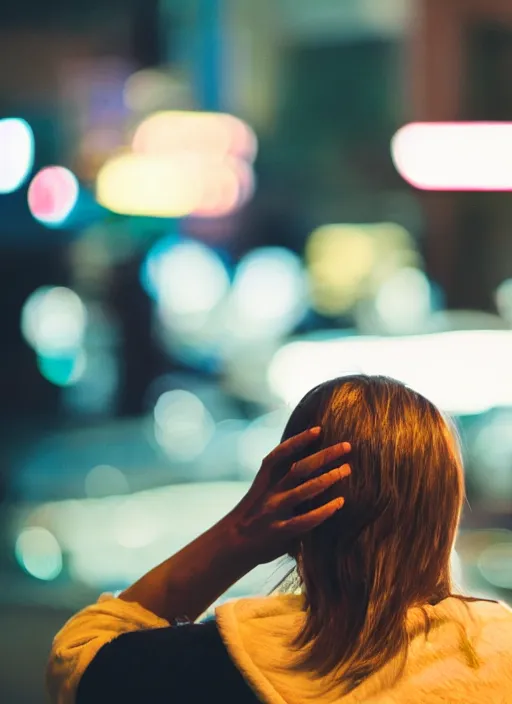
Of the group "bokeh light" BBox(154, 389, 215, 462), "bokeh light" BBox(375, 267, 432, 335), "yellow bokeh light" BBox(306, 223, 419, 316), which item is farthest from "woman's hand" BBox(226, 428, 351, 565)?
"yellow bokeh light" BBox(306, 223, 419, 316)

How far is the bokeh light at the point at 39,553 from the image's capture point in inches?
238

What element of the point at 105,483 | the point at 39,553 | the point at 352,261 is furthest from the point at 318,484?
the point at 352,261

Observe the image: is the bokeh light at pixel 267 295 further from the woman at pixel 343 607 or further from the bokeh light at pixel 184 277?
the woman at pixel 343 607

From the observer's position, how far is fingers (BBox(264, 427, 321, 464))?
46.6 inches

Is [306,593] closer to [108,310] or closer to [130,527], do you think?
[130,527]

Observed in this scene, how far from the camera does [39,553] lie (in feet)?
20.7

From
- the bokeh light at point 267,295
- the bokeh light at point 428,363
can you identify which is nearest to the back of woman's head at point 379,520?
the bokeh light at point 428,363

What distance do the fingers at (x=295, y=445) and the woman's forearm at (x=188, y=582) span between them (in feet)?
0.53

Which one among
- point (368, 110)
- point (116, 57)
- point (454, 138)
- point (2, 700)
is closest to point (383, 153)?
point (368, 110)

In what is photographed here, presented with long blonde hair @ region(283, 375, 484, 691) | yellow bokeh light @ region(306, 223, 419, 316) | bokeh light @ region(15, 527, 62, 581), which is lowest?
bokeh light @ region(15, 527, 62, 581)

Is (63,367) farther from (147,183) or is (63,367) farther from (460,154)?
(460,154)

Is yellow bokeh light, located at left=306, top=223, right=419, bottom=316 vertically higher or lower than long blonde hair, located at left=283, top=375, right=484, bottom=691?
lower

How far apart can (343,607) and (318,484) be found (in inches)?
6.0

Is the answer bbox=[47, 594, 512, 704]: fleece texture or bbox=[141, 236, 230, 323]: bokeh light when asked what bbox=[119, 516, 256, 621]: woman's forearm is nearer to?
bbox=[47, 594, 512, 704]: fleece texture
